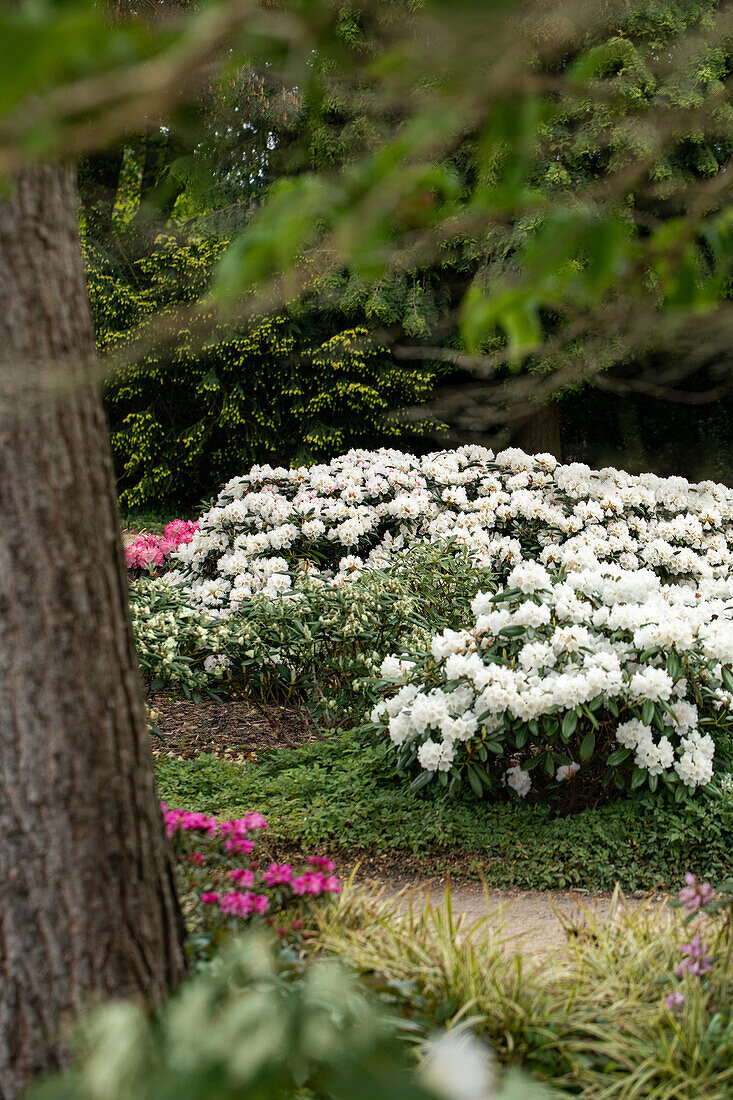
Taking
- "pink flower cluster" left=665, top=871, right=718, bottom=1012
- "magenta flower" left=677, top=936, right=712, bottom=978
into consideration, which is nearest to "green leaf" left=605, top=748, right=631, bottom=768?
"pink flower cluster" left=665, top=871, right=718, bottom=1012

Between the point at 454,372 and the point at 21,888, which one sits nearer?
the point at 21,888

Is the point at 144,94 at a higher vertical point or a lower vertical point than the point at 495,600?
higher

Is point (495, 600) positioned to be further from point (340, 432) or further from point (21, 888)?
point (340, 432)

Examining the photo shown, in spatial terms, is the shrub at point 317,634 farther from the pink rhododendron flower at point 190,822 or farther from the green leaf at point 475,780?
the pink rhododendron flower at point 190,822

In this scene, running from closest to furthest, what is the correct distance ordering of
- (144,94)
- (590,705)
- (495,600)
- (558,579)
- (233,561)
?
(144,94), (590,705), (495,600), (558,579), (233,561)

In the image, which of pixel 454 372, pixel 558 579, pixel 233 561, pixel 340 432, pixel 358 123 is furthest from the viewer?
pixel 454 372

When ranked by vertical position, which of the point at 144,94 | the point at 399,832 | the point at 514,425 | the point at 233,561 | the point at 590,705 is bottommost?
the point at 399,832

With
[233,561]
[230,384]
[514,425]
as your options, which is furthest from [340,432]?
[233,561]

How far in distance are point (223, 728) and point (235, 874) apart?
2679 millimetres

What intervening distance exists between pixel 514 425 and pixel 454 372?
3.83 ft

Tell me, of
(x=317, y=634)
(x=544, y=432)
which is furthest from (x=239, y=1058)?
(x=544, y=432)

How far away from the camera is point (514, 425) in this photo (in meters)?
10.9

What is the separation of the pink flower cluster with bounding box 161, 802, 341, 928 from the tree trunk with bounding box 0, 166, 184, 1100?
49cm

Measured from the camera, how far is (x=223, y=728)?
485 centimetres
